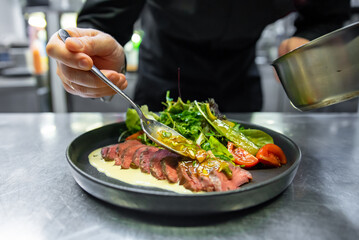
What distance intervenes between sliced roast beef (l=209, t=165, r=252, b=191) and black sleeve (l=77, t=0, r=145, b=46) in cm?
→ 123

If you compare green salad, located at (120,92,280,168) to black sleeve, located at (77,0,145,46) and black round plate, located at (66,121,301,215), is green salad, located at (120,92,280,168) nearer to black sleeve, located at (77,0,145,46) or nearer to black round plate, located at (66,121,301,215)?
black round plate, located at (66,121,301,215)

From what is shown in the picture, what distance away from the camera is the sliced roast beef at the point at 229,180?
0.97 meters

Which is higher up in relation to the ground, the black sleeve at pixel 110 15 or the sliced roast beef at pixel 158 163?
the black sleeve at pixel 110 15

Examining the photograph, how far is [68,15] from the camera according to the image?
380 centimetres

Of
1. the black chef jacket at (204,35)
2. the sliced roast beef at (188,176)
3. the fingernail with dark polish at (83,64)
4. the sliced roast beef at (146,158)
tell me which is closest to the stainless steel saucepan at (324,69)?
the sliced roast beef at (188,176)

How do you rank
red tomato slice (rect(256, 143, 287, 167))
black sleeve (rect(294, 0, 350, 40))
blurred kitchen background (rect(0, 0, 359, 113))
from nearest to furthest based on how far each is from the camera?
1. red tomato slice (rect(256, 143, 287, 167))
2. black sleeve (rect(294, 0, 350, 40))
3. blurred kitchen background (rect(0, 0, 359, 113))

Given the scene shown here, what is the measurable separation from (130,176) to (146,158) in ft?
0.34

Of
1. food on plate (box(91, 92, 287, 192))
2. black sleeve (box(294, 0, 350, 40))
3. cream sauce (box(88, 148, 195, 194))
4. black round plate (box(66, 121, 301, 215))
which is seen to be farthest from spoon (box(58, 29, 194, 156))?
black sleeve (box(294, 0, 350, 40))

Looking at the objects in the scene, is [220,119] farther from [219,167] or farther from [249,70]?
[249,70]

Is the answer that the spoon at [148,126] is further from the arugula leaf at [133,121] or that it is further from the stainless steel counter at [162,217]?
the stainless steel counter at [162,217]

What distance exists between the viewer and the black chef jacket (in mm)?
1876

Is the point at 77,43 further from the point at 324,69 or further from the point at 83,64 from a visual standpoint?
the point at 324,69

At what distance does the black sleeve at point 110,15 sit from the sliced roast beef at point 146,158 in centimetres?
93

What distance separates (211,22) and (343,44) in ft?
3.92
